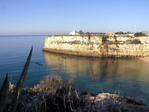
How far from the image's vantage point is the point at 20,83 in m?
1.02

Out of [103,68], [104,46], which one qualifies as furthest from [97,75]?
[104,46]

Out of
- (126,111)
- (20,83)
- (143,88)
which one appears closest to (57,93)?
(126,111)

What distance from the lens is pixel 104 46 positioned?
35.0 m

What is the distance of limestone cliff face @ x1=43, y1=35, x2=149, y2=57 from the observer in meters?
34.1

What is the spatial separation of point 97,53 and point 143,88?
20.7 m

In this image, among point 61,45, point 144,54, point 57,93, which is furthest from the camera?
point 61,45

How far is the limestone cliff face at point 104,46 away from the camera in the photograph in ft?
112

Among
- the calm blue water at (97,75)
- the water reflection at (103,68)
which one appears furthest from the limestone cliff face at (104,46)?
the calm blue water at (97,75)

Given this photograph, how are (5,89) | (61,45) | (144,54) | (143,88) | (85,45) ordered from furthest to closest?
(61,45), (85,45), (144,54), (143,88), (5,89)

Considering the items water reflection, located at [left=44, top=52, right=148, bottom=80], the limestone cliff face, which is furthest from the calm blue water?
the limestone cliff face

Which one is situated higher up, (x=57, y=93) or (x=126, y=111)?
(x=57, y=93)

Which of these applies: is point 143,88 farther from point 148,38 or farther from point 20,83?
point 148,38

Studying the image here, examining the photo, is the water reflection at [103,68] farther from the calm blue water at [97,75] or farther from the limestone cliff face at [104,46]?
the limestone cliff face at [104,46]

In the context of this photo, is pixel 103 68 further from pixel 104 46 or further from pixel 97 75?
pixel 104 46
